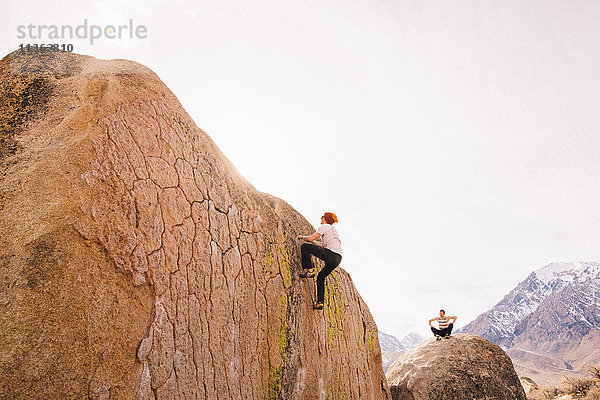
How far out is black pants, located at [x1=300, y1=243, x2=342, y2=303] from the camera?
23.1ft

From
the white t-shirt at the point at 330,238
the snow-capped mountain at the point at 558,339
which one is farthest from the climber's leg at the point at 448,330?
the snow-capped mountain at the point at 558,339

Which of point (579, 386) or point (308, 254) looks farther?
point (579, 386)

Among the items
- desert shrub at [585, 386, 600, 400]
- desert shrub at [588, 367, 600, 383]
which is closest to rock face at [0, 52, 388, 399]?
desert shrub at [585, 386, 600, 400]

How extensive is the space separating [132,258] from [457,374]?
8.96 metres

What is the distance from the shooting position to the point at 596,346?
135125 mm

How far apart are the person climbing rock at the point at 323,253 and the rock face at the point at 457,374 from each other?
4.57 metres

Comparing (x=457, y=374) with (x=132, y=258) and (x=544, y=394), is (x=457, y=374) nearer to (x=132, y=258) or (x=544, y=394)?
(x=132, y=258)

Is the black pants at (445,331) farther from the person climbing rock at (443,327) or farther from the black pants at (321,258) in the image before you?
the black pants at (321,258)

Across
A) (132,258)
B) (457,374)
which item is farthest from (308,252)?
(457,374)

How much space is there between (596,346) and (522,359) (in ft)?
86.9

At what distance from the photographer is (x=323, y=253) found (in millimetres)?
7090

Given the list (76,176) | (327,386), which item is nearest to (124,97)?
(76,176)

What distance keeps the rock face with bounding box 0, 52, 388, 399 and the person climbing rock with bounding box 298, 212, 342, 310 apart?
221 mm

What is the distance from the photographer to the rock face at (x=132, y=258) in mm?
3734
